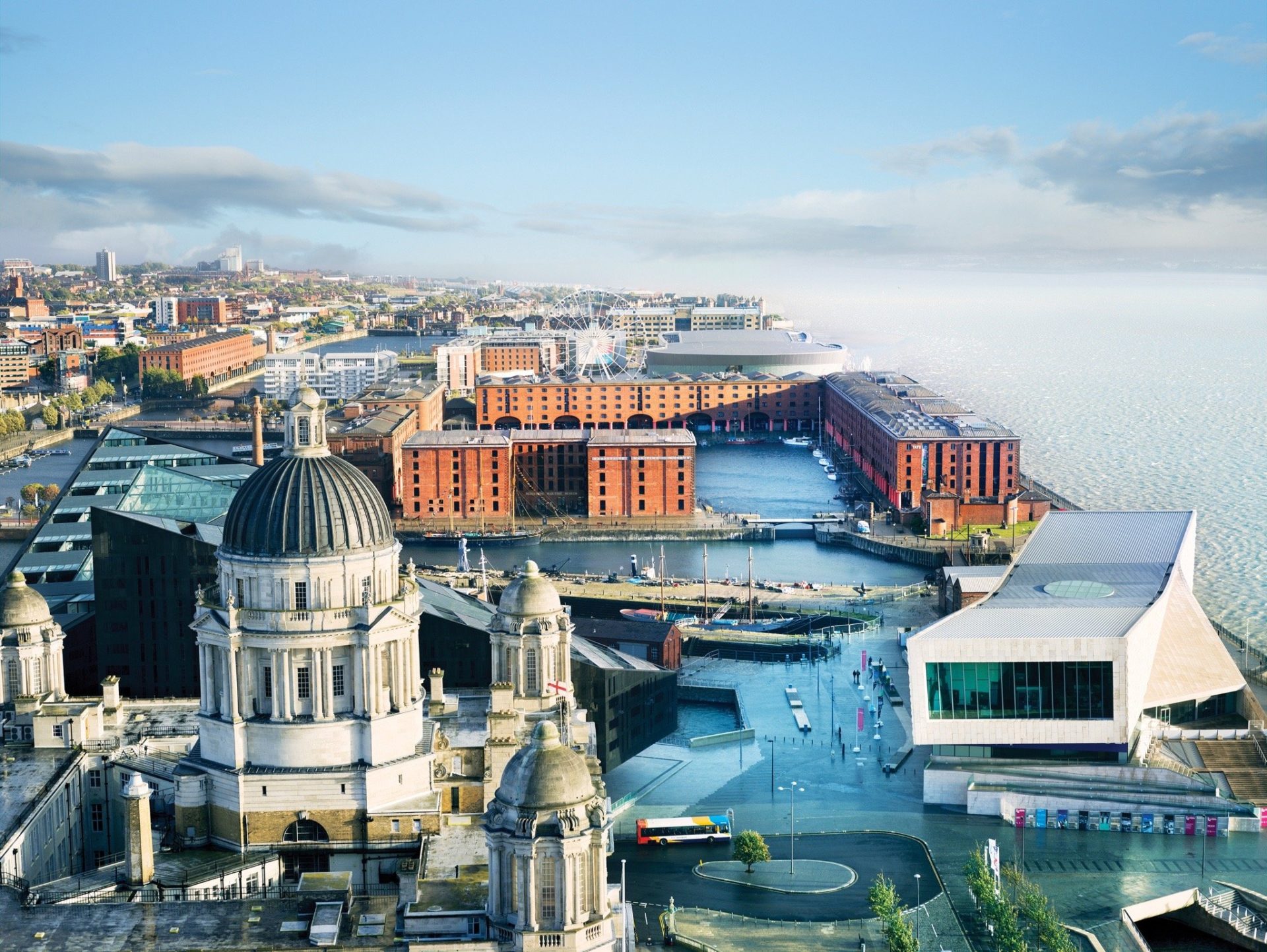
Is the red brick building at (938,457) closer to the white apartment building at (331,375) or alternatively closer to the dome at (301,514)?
the dome at (301,514)

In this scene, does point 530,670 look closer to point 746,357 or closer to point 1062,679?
point 1062,679

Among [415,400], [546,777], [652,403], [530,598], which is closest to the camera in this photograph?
[546,777]

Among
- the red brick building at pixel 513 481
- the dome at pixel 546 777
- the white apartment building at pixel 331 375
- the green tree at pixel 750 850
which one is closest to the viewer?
the dome at pixel 546 777

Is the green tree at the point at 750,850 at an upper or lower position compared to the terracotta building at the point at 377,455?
lower

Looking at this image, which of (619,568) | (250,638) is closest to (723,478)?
(619,568)

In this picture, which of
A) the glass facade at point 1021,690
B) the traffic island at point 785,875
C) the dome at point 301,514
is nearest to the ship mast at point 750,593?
the glass facade at point 1021,690

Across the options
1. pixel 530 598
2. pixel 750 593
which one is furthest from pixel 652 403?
pixel 530 598
